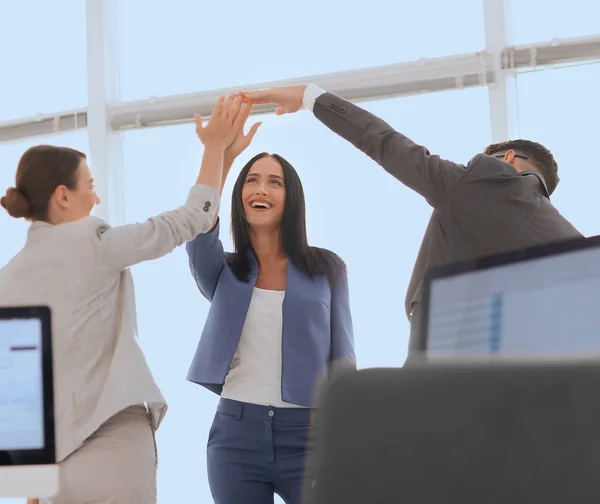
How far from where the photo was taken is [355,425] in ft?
1.50

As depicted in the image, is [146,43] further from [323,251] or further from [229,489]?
[229,489]

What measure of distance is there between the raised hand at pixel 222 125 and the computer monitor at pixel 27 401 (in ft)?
2.42

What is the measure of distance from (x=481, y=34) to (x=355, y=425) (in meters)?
3.06

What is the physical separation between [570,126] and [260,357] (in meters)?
1.58

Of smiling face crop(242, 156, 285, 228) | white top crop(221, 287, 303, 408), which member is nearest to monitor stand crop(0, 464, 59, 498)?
white top crop(221, 287, 303, 408)

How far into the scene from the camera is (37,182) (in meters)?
1.93

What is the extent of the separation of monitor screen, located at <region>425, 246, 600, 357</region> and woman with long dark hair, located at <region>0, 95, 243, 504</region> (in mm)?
1008

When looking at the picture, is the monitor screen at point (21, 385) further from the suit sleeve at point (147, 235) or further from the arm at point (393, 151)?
the arm at point (393, 151)

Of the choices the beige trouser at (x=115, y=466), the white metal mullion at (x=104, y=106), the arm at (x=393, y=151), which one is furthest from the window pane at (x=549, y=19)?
the beige trouser at (x=115, y=466)

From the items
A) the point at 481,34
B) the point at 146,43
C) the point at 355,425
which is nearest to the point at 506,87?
the point at 481,34

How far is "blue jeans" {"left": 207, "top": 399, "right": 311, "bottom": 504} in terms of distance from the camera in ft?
7.16

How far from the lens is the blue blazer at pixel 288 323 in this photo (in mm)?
2266

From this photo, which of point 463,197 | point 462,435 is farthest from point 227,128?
point 462,435

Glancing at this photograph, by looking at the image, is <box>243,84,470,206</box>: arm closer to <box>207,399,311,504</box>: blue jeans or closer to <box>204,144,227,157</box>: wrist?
<box>204,144,227,157</box>: wrist
